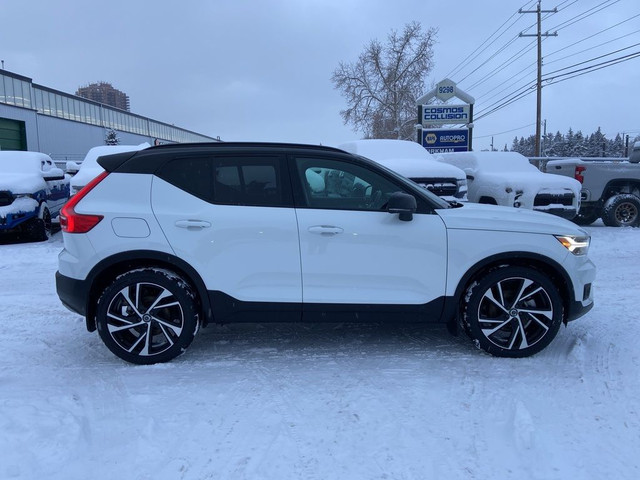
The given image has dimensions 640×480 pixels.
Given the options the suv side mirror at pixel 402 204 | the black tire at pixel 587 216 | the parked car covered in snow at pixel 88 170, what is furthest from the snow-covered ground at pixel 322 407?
the black tire at pixel 587 216

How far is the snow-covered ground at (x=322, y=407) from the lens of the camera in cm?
256

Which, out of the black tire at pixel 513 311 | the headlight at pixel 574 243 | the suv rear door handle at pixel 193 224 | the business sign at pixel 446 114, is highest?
the business sign at pixel 446 114

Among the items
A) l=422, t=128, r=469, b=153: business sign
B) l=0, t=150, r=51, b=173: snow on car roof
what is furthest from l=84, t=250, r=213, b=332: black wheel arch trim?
l=422, t=128, r=469, b=153: business sign

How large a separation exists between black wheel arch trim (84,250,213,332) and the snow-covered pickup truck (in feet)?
35.2

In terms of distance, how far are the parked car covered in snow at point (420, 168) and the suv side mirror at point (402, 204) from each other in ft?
17.2

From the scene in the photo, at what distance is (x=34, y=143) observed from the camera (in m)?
38.2

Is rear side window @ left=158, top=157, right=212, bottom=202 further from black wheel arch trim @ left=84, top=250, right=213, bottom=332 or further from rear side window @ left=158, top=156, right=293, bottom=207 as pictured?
black wheel arch trim @ left=84, top=250, right=213, bottom=332

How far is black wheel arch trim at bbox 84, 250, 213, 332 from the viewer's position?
371cm

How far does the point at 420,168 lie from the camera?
9.12 meters

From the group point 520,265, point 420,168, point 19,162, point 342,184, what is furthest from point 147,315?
point 19,162

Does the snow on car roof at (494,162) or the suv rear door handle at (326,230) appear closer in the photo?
the suv rear door handle at (326,230)

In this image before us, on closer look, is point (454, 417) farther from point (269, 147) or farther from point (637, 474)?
point (269, 147)

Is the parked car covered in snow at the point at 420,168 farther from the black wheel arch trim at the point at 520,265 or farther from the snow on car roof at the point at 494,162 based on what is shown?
the black wheel arch trim at the point at 520,265

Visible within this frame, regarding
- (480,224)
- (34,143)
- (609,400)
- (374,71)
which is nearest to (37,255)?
(480,224)
